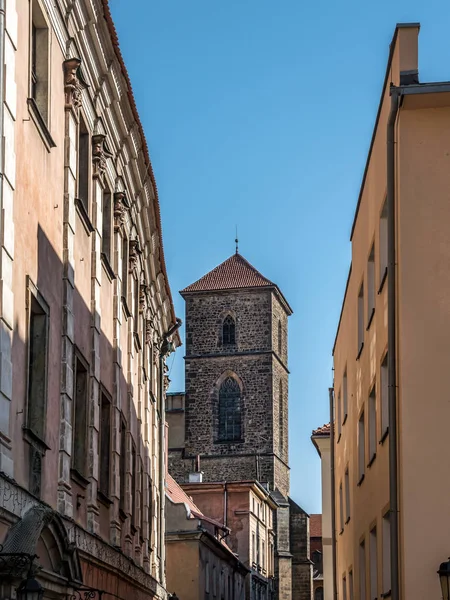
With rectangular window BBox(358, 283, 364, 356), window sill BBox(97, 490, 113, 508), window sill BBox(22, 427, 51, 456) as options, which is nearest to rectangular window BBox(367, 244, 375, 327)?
rectangular window BBox(358, 283, 364, 356)

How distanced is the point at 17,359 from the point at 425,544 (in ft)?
18.8

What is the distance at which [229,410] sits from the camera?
77250 mm

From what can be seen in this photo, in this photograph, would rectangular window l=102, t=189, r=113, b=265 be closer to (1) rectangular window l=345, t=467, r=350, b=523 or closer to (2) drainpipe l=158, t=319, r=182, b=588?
(1) rectangular window l=345, t=467, r=350, b=523

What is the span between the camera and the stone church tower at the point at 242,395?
247 feet

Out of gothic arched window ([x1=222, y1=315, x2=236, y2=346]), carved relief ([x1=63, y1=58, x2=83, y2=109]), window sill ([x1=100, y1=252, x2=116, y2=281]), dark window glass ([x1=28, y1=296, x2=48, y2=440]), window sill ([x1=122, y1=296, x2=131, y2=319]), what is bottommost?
dark window glass ([x1=28, y1=296, x2=48, y2=440])

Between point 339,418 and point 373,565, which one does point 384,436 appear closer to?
point 373,565

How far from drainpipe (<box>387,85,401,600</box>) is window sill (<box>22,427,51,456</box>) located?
4.51 meters

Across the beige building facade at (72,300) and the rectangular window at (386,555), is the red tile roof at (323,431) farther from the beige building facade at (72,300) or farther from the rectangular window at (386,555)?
the rectangular window at (386,555)

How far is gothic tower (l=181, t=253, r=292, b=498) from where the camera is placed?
249ft

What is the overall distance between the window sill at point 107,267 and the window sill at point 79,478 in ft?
10.7

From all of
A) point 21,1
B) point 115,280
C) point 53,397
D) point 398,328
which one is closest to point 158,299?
point 115,280

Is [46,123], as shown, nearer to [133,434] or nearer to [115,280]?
[115,280]

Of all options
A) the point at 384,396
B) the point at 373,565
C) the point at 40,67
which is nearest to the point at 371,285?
the point at 384,396

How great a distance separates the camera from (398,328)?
15.6 meters
